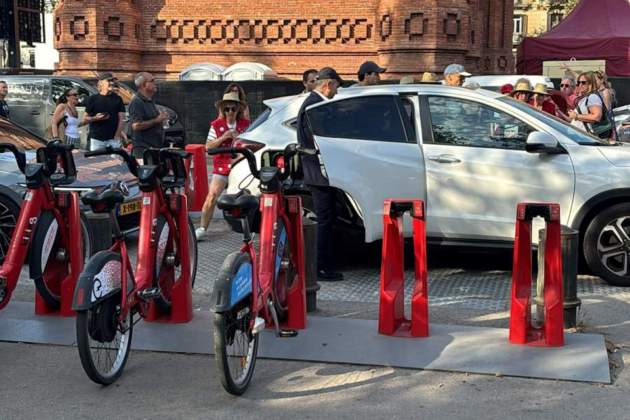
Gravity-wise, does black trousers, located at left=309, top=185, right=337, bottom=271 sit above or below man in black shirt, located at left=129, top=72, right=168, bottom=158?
below

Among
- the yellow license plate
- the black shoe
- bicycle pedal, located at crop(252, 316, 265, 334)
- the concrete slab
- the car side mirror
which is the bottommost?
the concrete slab

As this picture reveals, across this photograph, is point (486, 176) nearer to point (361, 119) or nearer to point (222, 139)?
point (361, 119)

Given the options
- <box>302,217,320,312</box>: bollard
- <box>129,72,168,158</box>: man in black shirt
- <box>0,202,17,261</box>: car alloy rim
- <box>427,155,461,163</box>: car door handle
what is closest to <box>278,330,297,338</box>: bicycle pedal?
<box>302,217,320,312</box>: bollard

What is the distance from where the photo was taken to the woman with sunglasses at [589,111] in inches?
399

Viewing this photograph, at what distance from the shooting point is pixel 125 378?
4898 millimetres

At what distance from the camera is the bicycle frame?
5527 mm

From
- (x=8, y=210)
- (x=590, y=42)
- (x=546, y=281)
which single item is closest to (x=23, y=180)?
(x=8, y=210)

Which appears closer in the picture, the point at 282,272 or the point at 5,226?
the point at 282,272

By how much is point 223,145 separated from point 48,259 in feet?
11.8

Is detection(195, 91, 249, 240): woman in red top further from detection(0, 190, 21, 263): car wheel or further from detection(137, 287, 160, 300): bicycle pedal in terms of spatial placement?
detection(137, 287, 160, 300): bicycle pedal

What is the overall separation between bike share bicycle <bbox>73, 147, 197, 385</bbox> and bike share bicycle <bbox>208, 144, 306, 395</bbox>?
609 mm

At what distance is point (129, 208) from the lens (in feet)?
26.9

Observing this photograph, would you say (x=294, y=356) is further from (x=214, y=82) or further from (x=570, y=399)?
(x=214, y=82)

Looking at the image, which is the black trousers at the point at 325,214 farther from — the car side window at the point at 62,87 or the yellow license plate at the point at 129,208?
the car side window at the point at 62,87
